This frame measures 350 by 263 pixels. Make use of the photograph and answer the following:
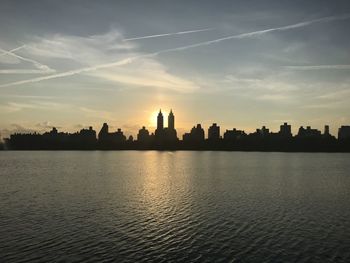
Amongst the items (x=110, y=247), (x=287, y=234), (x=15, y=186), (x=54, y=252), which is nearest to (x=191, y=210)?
(x=287, y=234)

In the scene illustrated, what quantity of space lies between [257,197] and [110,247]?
38664 mm

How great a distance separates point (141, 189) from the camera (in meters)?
79.4

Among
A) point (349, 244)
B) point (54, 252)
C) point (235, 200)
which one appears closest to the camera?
point (54, 252)

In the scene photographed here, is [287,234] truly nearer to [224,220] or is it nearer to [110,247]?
[224,220]

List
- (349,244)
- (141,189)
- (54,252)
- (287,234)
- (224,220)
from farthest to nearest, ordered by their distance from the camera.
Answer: (141,189)
(224,220)
(287,234)
(349,244)
(54,252)

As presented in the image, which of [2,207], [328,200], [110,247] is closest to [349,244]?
[110,247]

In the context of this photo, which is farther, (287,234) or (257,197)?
(257,197)

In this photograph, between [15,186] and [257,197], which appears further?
[15,186]

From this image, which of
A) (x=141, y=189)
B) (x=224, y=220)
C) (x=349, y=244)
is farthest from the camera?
→ (x=141, y=189)

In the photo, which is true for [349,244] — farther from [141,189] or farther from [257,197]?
[141,189]

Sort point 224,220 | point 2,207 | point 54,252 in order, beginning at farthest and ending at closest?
point 2,207 → point 224,220 → point 54,252

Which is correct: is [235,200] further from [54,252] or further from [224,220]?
[54,252]

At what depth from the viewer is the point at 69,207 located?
174ft

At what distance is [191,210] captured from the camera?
53.0 meters
